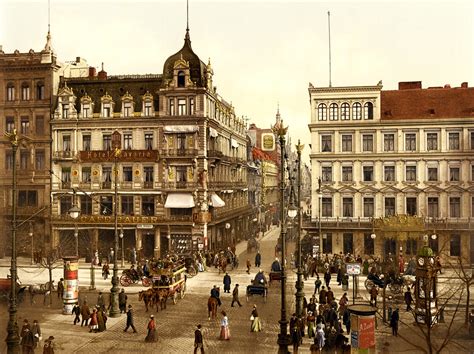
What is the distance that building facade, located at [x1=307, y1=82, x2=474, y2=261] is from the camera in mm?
46562

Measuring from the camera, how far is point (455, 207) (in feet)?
153

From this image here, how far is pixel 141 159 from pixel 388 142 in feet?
77.5

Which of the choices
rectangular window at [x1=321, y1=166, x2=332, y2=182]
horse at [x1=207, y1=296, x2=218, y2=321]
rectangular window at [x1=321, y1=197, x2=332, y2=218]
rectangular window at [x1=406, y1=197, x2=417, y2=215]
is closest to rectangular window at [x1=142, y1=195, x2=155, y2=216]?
rectangular window at [x1=321, y1=197, x2=332, y2=218]

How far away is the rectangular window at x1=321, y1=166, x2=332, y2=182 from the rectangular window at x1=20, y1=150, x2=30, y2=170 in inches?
1126

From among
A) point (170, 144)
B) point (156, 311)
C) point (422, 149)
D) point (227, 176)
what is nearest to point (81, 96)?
point (170, 144)

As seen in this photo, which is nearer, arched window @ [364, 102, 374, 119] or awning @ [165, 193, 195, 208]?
awning @ [165, 193, 195, 208]

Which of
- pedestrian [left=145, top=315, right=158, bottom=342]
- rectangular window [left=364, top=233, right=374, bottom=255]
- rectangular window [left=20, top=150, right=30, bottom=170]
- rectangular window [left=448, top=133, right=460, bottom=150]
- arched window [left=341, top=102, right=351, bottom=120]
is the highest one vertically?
arched window [left=341, top=102, right=351, bottom=120]

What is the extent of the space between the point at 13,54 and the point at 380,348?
142ft

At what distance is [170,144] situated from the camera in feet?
160

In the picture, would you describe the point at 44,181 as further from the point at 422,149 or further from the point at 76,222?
the point at 422,149

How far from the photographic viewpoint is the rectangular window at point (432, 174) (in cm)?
4747

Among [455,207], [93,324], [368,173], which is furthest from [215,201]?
[93,324]

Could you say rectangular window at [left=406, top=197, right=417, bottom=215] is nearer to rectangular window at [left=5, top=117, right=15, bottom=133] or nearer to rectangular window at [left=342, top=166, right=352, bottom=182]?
rectangular window at [left=342, top=166, right=352, bottom=182]

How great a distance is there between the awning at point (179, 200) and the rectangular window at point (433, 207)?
2194 cm
